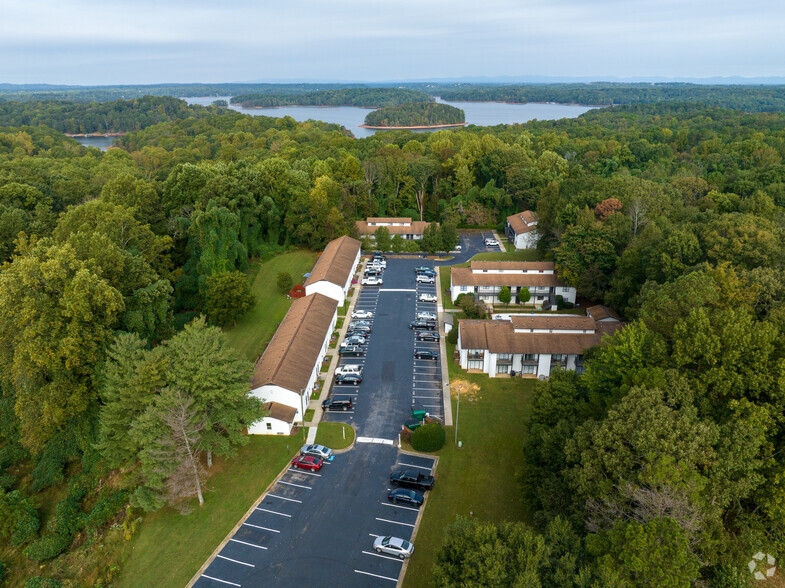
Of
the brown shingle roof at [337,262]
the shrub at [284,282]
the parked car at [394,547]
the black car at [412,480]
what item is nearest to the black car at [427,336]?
the brown shingle roof at [337,262]

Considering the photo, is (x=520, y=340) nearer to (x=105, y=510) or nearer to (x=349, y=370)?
(x=349, y=370)

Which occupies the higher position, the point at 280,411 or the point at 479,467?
the point at 280,411

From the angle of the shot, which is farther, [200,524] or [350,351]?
[350,351]

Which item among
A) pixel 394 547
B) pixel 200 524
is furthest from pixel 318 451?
pixel 394 547

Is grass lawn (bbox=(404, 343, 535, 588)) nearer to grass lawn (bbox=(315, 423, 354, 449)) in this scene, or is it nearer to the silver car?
grass lawn (bbox=(315, 423, 354, 449))

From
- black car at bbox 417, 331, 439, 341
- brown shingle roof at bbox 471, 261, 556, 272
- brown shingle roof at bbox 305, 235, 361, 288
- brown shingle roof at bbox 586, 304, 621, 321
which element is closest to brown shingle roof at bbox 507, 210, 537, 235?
brown shingle roof at bbox 471, 261, 556, 272

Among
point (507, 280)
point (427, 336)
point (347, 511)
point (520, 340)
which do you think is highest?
point (507, 280)
